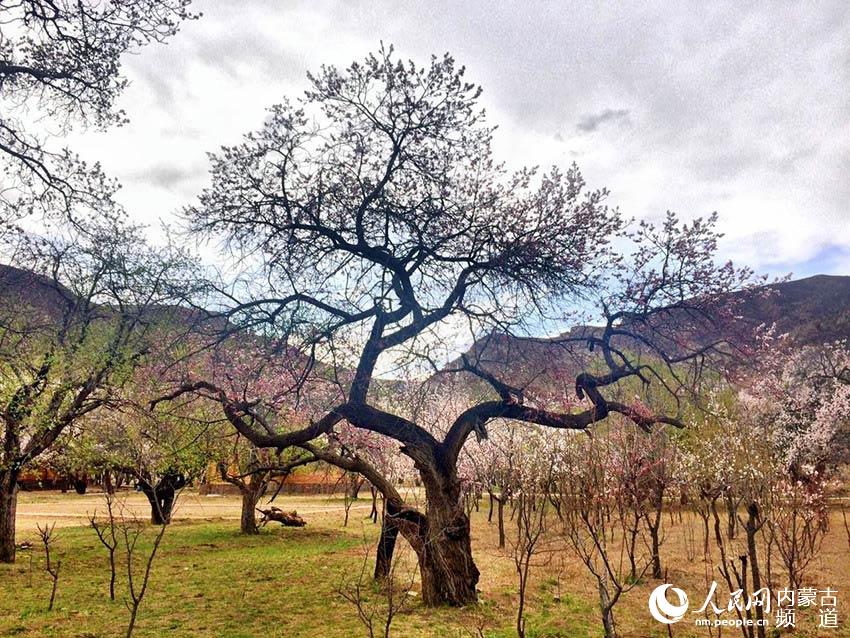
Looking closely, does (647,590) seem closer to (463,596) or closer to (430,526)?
(463,596)

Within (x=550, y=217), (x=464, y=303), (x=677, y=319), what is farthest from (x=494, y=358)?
(x=677, y=319)

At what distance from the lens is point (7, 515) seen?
12.8 metres

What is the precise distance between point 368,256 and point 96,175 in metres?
3.65

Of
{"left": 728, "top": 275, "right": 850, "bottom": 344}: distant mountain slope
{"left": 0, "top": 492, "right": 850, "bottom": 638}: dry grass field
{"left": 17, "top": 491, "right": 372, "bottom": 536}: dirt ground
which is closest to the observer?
{"left": 0, "top": 492, "right": 850, "bottom": 638}: dry grass field

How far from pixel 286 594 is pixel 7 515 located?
7513 mm

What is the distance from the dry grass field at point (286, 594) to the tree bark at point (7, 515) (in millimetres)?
386

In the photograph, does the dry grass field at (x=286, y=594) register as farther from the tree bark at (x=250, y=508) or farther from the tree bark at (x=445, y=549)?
the tree bark at (x=250, y=508)

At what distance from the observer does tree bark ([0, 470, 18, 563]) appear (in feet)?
41.3

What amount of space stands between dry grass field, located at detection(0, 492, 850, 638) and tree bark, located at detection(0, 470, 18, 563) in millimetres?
386

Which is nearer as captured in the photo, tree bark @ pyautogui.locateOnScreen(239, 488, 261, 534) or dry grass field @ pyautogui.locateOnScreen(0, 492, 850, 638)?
dry grass field @ pyautogui.locateOnScreen(0, 492, 850, 638)

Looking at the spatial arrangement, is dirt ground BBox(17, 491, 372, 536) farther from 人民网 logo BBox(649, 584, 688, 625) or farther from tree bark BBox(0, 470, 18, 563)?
人民网 logo BBox(649, 584, 688, 625)

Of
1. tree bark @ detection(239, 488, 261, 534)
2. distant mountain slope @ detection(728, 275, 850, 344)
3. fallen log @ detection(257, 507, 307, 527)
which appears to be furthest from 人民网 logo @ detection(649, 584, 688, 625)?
distant mountain slope @ detection(728, 275, 850, 344)

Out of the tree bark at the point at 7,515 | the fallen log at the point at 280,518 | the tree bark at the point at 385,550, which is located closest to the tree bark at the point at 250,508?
the fallen log at the point at 280,518

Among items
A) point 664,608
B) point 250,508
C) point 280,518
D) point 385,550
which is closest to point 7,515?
point 250,508
